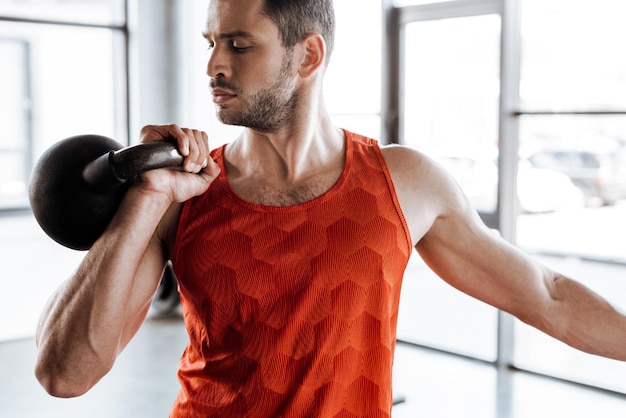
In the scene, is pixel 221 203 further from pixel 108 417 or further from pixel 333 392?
pixel 108 417

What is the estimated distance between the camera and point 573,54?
152 inches

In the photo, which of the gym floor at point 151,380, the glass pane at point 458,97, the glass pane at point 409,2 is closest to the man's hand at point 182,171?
the gym floor at point 151,380

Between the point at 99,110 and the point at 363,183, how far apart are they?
428cm

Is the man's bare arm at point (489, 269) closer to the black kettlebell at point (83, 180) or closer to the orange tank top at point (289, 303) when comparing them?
the orange tank top at point (289, 303)

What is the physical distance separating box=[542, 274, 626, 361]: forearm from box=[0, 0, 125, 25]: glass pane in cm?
418

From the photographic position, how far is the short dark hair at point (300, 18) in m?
1.27

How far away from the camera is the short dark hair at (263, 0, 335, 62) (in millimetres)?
1267

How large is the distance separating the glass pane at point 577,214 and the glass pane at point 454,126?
0.79ft

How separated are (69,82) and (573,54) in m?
3.10

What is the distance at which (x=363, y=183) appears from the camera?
129 cm

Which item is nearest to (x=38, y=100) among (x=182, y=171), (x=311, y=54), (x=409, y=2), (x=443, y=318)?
(x=409, y=2)

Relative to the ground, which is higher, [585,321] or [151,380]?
[585,321]

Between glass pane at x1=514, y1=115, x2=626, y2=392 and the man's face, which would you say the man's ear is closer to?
the man's face

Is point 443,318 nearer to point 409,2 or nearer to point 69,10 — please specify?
point 409,2
